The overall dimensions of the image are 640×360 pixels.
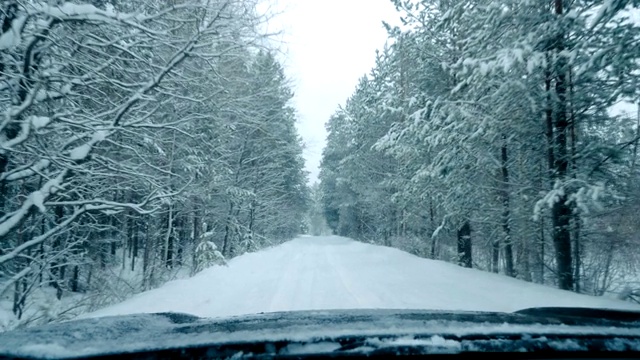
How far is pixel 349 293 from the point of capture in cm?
796

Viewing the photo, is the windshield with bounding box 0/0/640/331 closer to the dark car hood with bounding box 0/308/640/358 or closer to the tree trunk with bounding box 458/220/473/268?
the tree trunk with bounding box 458/220/473/268

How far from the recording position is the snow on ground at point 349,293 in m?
6.03

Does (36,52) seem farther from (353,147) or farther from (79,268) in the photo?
(353,147)

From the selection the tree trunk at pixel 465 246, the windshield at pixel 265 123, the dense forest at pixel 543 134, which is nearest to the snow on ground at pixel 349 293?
the windshield at pixel 265 123

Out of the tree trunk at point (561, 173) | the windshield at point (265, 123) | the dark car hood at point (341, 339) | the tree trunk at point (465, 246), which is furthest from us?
the tree trunk at point (465, 246)

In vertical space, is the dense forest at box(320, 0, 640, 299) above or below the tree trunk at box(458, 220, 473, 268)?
above

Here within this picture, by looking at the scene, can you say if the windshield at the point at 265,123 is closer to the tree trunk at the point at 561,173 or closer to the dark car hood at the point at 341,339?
the tree trunk at the point at 561,173

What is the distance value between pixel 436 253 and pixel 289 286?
11.6 m

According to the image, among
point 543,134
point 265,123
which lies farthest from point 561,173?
point 265,123

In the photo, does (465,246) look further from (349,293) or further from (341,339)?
(341,339)

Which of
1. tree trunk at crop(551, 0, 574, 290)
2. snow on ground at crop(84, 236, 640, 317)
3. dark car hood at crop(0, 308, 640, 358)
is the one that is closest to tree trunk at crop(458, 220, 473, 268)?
snow on ground at crop(84, 236, 640, 317)

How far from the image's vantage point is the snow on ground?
6027mm

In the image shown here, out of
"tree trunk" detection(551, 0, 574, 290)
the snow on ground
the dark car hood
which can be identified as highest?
"tree trunk" detection(551, 0, 574, 290)

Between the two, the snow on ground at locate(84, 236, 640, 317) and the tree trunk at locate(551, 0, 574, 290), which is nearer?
the snow on ground at locate(84, 236, 640, 317)
